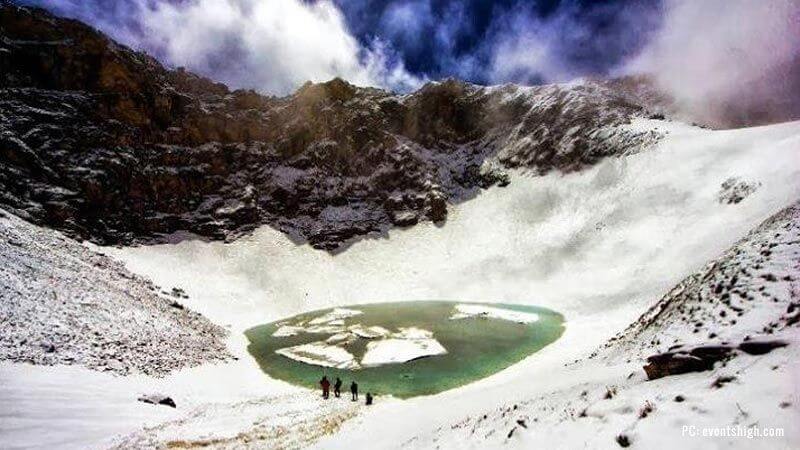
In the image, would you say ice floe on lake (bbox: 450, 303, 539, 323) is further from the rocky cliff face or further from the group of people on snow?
the rocky cliff face

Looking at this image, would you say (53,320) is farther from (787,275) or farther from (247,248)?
(247,248)

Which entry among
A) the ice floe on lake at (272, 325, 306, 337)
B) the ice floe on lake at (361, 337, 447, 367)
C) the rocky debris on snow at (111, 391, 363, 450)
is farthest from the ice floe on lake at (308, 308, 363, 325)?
the rocky debris on snow at (111, 391, 363, 450)

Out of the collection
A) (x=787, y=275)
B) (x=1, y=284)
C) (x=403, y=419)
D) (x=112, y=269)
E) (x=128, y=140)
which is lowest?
(x=403, y=419)

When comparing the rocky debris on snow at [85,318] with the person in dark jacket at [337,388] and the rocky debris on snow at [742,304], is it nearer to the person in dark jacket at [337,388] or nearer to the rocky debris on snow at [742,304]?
the person in dark jacket at [337,388]

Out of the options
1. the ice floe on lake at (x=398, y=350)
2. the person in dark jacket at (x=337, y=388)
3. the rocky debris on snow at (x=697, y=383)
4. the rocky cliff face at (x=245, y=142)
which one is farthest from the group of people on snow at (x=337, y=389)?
the rocky cliff face at (x=245, y=142)

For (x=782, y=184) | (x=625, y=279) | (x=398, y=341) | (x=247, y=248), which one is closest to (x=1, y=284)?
(x=398, y=341)
